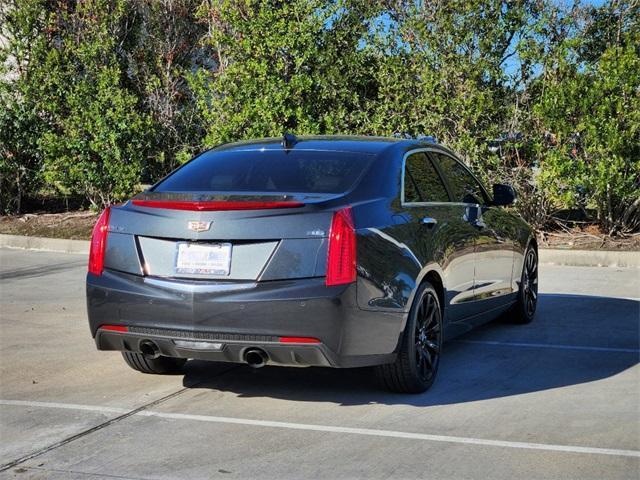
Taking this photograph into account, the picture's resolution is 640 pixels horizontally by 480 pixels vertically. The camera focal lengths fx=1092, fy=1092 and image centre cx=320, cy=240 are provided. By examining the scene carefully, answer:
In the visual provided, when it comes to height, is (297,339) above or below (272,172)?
below

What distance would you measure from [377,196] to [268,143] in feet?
4.15

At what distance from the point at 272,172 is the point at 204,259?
1039 mm

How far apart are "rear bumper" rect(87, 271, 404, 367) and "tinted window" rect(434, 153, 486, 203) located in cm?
197

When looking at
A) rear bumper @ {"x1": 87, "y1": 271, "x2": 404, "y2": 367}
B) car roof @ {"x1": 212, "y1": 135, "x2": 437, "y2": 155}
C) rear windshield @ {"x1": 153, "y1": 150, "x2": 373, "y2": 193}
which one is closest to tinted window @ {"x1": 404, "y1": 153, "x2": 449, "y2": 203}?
car roof @ {"x1": 212, "y1": 135, "x2": 437, "y2": 155}

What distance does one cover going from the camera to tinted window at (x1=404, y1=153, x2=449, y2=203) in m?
7.08

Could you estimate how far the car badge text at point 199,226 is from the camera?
6.04m

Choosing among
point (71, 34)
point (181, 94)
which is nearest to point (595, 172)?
point (181, 94)

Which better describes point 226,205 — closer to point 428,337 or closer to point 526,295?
point 428,337

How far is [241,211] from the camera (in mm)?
6027

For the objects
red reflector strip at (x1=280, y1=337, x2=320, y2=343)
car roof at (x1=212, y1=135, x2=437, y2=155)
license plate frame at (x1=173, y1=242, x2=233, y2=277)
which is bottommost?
red reflector strip at (x1=280, y1=337, x2=320, y2=343)

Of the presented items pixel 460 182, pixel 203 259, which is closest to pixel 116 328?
pixel 203 259

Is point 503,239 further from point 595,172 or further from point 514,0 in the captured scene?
point 514,0

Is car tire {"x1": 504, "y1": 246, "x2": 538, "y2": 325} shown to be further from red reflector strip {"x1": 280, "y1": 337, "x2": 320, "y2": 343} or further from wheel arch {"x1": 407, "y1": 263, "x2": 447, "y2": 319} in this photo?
red reflector strip {"x1": 280, "y1": 337, "x2": 320, "y2": 343}

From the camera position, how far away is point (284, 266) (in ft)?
19.5
